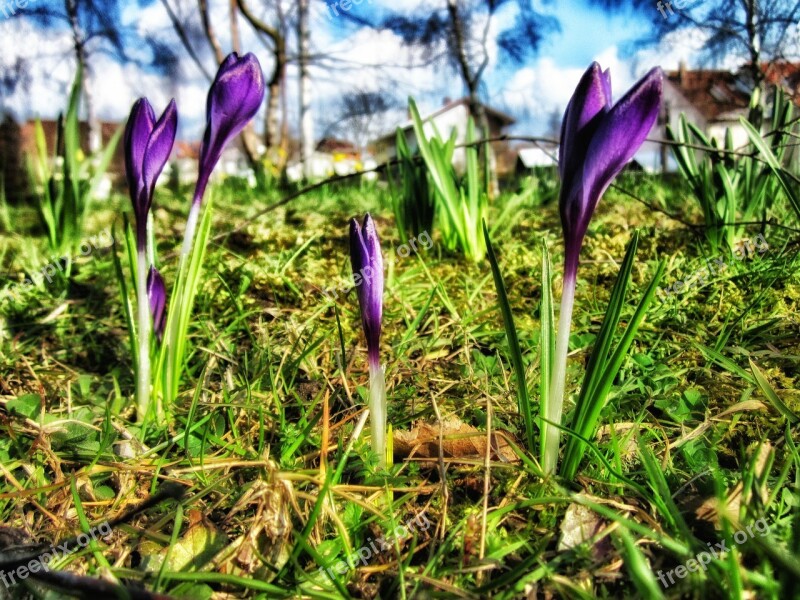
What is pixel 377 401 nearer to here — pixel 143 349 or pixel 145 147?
pixel 143 349

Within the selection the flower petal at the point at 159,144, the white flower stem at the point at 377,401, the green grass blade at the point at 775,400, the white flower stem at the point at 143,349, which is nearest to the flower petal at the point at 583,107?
the white flower stem at the point at 377,401

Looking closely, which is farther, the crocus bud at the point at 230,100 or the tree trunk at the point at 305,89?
the tree trunk at the point at 305,89

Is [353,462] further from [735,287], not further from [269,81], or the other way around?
[269,81]

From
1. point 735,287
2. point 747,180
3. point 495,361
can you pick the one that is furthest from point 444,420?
point 747,180

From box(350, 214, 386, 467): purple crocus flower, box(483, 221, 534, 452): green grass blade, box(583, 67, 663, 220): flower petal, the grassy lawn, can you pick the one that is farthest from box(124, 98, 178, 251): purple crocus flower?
box(583, 67, 663, 220): flower petal

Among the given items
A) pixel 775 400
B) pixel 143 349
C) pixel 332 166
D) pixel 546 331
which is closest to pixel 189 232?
pixel 143 349

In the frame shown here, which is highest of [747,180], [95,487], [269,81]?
[269,81]

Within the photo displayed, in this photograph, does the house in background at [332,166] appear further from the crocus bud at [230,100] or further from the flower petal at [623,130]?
the flower petal at [623,130]
